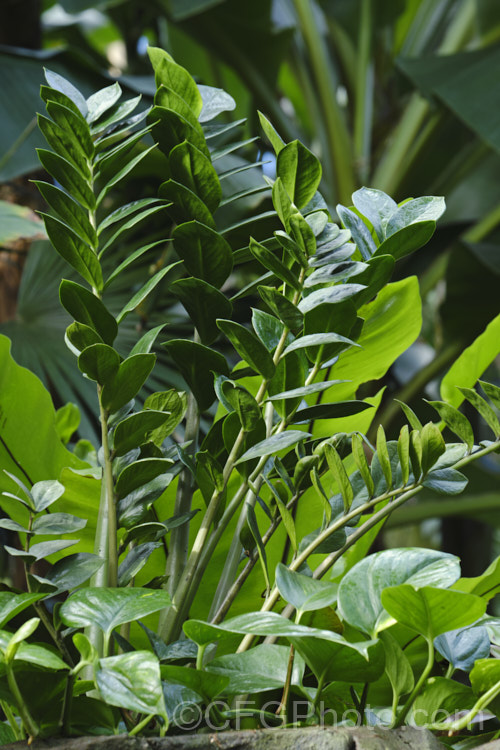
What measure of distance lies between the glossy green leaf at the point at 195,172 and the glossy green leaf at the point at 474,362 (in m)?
0.14

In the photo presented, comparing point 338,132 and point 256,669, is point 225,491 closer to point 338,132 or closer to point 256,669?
point 256,669

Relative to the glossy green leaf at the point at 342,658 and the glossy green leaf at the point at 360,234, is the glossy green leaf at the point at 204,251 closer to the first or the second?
the glossy green leaf at the point at 360,234

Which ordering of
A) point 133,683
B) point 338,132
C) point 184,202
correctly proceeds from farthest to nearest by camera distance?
point 338,132
point 184,202
point 133,683

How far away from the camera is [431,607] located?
0.63ft

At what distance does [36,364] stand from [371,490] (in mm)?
785

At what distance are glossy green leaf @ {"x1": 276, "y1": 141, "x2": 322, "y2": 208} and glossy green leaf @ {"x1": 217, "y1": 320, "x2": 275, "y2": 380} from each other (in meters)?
0.06

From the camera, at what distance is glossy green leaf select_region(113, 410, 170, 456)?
0.23 m

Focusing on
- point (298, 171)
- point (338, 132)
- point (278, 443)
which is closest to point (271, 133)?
point (298, 171)

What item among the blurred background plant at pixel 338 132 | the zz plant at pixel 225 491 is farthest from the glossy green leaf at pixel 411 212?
the blurred background plant at pixel 338 132

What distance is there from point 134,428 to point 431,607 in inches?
4.6

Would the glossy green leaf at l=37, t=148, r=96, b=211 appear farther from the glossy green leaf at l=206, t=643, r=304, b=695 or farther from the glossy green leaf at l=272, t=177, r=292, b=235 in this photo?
the glossy green leaf at l=206, t=643, r=304, b=695

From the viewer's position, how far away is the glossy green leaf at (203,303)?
26cm

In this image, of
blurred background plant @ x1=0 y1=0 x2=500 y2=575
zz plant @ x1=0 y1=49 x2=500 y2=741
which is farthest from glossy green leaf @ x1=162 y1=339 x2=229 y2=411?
blurred background plant @ x1=0 y1=0 x2=500 y2=575

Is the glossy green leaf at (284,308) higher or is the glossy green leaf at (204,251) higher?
the glossy green leaf at (204,251)
